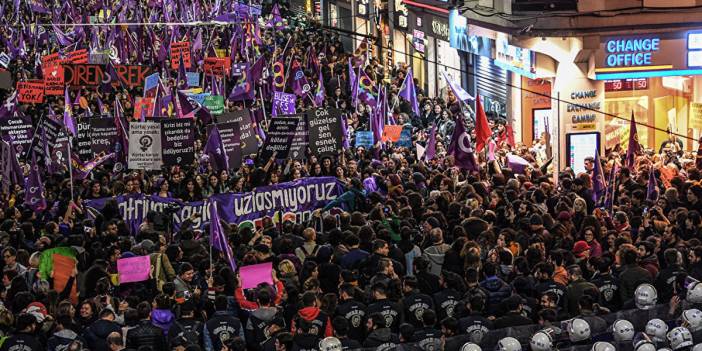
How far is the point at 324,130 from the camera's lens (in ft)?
79.0

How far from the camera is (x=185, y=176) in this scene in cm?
2297

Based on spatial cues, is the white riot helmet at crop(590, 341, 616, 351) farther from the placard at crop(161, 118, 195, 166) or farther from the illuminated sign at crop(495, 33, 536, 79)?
the illuminated sign at crop(495, 33, 536, 79)

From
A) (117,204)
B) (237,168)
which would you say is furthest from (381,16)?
(117,204)

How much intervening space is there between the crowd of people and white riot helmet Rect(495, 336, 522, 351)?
0.02m

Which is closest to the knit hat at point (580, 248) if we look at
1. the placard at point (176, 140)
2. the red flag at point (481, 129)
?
the red flag at point (481, 129)

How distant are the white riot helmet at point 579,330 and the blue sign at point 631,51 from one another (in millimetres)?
17841

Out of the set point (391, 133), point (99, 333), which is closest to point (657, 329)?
point (99, 333)

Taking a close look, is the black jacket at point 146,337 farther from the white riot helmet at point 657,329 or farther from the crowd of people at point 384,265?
the white riot helmet at point 657,329

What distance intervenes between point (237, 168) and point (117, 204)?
11.7 ft

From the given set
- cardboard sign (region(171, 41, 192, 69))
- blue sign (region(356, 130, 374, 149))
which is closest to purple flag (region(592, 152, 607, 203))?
blue sign (region(356, 130, 374, 149))

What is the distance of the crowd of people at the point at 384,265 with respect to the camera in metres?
14.1

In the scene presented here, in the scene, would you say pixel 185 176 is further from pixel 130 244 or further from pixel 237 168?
pixel 130 244

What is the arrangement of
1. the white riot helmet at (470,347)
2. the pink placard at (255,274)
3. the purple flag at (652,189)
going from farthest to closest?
1. the purple flag at (652,189)
2. the pink placard at (255,274)
3. the white riot helmet at (470,347)

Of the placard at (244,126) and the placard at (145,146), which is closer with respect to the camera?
the placard at (145,146)
